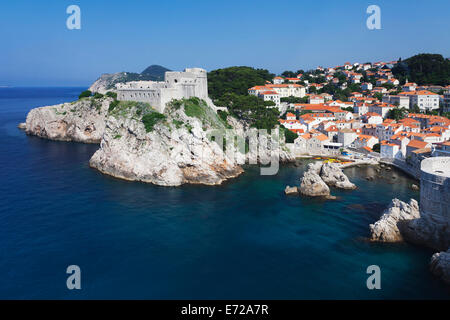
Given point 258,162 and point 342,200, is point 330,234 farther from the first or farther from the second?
point 258,162

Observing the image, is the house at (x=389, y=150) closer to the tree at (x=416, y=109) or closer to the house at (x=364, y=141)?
the house at (x=364, y=141)

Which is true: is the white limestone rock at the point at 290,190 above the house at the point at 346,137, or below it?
below

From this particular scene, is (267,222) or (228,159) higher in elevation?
(228,159)

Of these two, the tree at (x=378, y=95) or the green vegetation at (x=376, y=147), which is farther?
the tree at (x=378, y=95)

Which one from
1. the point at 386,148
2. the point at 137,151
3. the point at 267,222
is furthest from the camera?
the point at 386,148

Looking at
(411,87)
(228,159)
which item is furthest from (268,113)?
(411,87)

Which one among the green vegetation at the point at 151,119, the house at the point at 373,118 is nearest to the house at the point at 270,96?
the house at the point at 373,118

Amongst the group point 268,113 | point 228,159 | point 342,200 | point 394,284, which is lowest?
point 394,284
